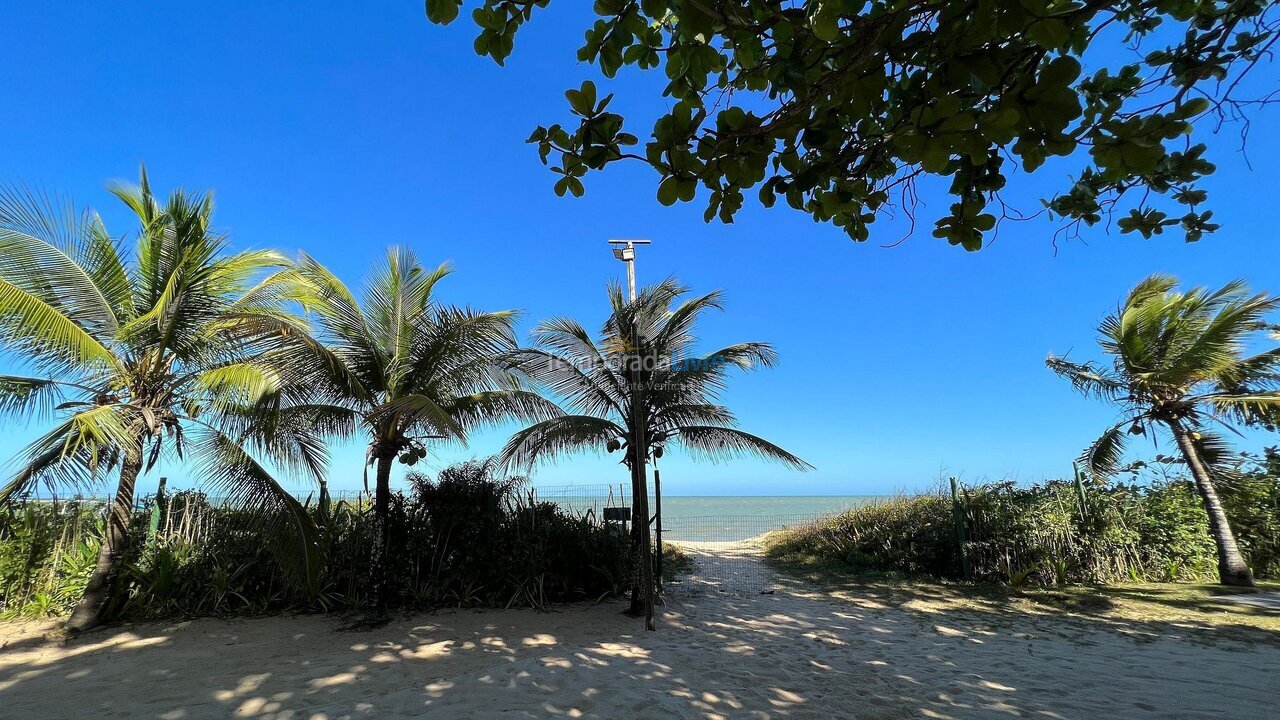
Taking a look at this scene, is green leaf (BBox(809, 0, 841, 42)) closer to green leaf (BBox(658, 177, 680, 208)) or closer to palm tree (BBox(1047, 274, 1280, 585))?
green leaf (BBox(658, 177, 680, 208))

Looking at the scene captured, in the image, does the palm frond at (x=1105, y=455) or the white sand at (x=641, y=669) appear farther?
the palm frond at (x=1105, y=455)

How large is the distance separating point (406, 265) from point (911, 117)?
7.59 metres

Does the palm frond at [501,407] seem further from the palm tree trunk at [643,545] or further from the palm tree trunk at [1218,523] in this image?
the palm tree trunk at [1218,523]

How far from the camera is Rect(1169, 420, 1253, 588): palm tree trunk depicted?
8.24 m

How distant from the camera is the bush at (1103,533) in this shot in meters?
9.02

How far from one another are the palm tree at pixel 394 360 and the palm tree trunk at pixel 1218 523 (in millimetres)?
10701

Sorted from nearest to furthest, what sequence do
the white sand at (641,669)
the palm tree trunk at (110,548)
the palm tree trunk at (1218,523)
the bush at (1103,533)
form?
the white sand at (641,669) < the palm tree trunk at (110,548) < the palm tree trunk at (1218,523) < the bush at (1103,533)

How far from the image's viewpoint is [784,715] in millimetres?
4000

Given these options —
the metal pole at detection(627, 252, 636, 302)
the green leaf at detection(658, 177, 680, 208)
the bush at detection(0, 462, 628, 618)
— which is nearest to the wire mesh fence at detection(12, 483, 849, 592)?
the bush at detection(0, 462, 628, 618)

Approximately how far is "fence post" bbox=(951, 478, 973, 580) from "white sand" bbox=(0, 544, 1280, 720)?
2.68 meters

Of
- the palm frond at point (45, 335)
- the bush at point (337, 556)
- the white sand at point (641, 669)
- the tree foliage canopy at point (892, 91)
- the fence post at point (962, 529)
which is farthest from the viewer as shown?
the fence post at point (962, 529)

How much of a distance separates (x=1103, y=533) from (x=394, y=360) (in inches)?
480

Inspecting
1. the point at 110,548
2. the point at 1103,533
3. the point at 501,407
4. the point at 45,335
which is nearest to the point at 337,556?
the point at 110,548

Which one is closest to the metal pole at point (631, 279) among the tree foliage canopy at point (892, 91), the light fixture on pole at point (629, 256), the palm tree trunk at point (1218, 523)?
the light fixture on pole at point (629, 256)
